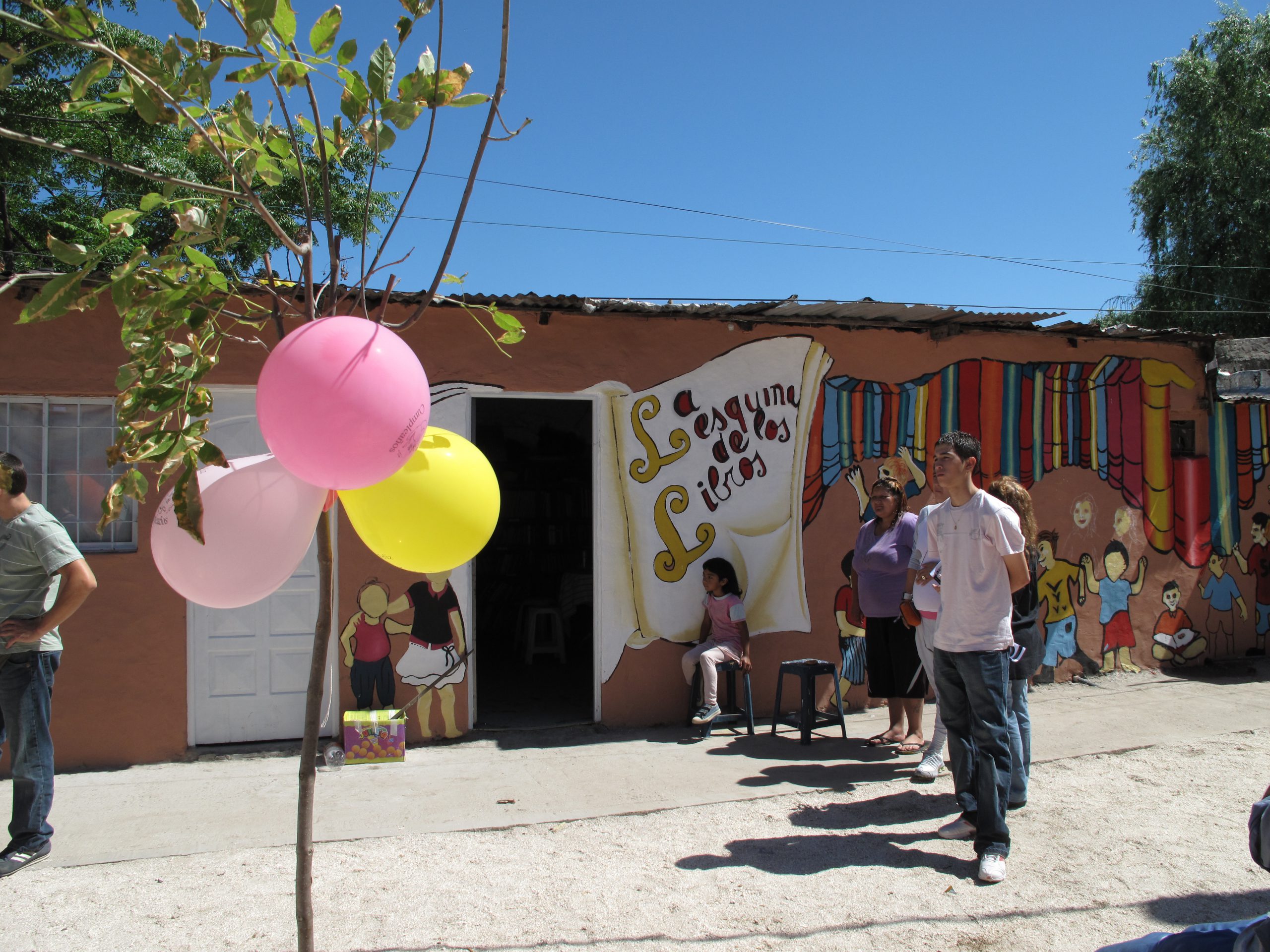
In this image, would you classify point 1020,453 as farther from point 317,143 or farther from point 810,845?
point 317,143

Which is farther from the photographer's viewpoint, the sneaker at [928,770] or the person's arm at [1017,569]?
the sneaker at [928,770]

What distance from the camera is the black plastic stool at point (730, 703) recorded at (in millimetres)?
6449

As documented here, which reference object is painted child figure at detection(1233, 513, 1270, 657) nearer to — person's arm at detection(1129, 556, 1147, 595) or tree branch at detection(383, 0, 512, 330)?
person's arm at detection(1129, 556, 1147, 595)

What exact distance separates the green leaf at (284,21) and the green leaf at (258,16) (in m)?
0.02

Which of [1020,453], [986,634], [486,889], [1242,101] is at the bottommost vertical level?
[486,889]

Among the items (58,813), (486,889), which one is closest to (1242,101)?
(486,889)

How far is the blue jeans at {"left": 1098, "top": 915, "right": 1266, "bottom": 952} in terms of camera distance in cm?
188

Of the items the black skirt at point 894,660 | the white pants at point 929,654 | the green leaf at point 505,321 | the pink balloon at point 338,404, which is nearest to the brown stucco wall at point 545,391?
the black skirt at point 894,660

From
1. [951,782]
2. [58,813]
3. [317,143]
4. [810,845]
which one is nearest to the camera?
[317,143]

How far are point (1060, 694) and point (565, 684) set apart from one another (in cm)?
436

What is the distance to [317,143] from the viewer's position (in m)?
2.08

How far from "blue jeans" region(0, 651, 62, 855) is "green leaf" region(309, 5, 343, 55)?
332cm

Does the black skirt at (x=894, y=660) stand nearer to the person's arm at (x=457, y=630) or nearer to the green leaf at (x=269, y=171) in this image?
the person's arm at (x=457, y=630)

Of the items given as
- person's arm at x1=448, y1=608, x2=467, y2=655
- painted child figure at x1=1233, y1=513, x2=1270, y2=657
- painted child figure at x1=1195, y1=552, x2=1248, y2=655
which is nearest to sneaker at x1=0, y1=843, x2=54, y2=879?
person's arm at x1=448, y1=608, x2=467, y2=655
